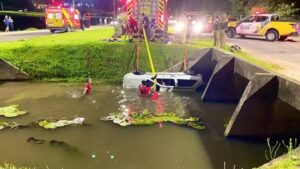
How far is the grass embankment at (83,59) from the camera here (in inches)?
665

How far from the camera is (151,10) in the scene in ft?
67.0

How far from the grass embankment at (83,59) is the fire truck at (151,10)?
10.5 feet

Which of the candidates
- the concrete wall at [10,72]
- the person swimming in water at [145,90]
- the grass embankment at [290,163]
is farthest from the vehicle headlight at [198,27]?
the grass embankment at [290,163]

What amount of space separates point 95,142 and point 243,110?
380 cm

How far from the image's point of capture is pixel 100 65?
17.0 metres

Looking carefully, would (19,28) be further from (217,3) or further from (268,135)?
(217,3)

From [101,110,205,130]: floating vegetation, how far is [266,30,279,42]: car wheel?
61.4 feet

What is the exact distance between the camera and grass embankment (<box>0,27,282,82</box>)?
16891 mm

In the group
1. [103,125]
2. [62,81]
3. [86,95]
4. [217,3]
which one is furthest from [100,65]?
[217,3]

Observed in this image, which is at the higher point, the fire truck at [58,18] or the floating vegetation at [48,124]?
the fire truck at [58,18]

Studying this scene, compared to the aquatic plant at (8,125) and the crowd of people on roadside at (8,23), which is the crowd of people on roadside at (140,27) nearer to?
the aquatic plant at (8,125)

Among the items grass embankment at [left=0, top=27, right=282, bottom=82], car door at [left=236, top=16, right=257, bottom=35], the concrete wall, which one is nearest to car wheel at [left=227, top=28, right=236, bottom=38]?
car door at [left=236, top=16, right=257, bottom=35]

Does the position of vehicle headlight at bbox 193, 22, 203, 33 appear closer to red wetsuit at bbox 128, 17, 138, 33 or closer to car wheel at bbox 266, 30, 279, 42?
car wheel at bbox 266, 30, 279, 42

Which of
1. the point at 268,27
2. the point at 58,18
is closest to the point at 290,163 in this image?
the point at 268,27
